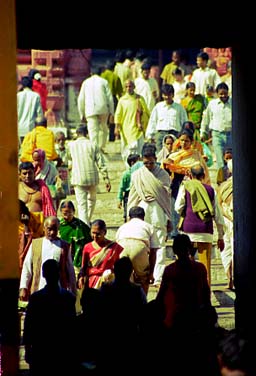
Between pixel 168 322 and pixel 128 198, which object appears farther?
pixel 128 198

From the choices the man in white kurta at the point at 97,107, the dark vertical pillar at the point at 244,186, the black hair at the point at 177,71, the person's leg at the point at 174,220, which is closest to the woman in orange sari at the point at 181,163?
the person's leg at the point at 174,220

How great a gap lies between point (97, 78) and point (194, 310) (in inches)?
374

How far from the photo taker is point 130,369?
10.4 meters

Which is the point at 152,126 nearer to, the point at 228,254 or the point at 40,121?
the point at 40,121

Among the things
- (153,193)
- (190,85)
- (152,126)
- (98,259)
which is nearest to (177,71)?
(190,85)

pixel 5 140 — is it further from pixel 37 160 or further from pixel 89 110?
pixel 89 110

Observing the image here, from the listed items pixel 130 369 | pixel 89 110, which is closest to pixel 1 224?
pixel 130 369

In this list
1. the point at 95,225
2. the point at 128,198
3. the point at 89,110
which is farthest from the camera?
the point at 89,110

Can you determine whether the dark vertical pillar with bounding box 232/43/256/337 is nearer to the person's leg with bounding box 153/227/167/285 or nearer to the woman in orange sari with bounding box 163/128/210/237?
the person's leg with bounding box 153/227/167/285

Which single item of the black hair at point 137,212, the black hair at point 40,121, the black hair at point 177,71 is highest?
the black hair at point 177,71

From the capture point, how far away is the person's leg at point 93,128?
20938 millimetres

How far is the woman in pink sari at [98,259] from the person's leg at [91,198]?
3913 mm

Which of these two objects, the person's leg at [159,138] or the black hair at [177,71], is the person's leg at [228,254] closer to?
the person's leg at [159,138]

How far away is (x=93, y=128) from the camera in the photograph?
21.0 m
